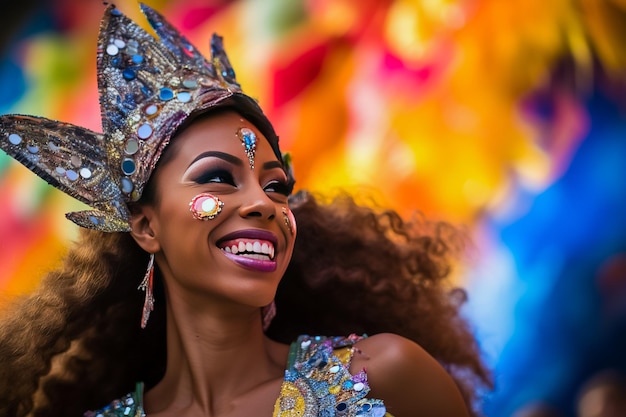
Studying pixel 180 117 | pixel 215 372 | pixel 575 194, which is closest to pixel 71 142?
pixel 180 117

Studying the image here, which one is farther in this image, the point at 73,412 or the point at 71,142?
the point at 73,412

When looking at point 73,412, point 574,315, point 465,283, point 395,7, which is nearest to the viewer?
point 73,412

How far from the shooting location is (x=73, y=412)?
2635 millimetres

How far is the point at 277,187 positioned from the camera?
2361 millimetres

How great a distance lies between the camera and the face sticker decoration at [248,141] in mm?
2285

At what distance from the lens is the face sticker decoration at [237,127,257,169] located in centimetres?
229

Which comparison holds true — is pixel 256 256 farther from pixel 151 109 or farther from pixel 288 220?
pixel 151 109

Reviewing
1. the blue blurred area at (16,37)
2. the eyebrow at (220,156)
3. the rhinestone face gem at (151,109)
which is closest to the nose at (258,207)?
the eyebrow at (220,156)

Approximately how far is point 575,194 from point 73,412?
2.33m

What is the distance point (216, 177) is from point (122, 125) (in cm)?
34

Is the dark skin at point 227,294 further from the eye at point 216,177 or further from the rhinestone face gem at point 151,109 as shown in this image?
the rhinestone face gem at point 151,109

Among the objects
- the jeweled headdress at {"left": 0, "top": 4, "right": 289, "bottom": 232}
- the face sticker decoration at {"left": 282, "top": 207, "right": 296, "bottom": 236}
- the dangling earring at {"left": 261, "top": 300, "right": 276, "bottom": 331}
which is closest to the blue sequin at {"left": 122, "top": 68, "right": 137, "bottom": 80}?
the jeweled headdress at {"left": 0, "top": 4, "right": 289, "bottom": 232}

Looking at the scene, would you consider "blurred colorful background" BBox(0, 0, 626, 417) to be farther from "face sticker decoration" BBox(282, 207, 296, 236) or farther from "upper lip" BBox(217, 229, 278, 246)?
"upper lip" BBox(217, 229, 278, 246)

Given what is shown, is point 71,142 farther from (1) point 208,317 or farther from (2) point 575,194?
(2) point 575,194
